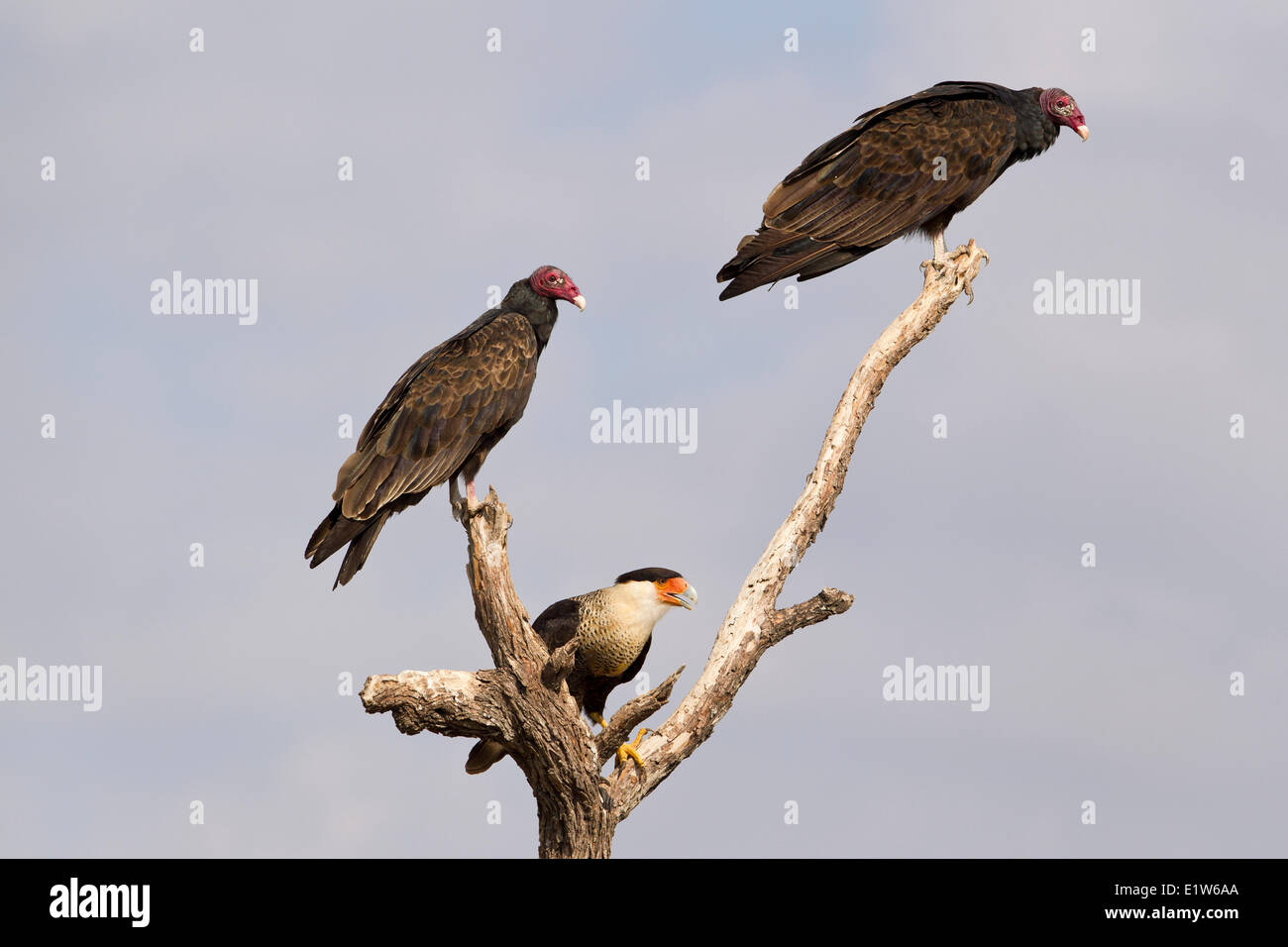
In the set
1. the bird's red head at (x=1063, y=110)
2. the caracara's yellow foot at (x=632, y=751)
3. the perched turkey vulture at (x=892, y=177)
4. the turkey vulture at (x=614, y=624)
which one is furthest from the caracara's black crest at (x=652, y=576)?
the bird's red head at (x=1063, y=110)

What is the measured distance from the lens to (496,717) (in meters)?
8.01

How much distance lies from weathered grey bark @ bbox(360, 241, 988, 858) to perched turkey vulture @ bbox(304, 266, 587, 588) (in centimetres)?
46

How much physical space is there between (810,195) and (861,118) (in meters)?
0.87

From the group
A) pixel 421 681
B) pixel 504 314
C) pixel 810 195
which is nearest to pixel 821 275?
pixel 810 195

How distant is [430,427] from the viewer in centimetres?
857

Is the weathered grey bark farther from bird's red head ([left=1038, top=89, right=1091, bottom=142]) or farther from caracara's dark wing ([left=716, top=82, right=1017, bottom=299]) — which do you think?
bird's red head ([left=1038, top=89, right=1091, bottom=142])

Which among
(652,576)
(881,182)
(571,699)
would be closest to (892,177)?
(881,182)

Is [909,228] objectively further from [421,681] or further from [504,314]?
[421,681]

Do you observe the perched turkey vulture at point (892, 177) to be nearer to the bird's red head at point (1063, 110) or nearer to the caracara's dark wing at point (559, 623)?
the bird's red head at point (1063, 110)

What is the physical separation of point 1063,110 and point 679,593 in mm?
4746

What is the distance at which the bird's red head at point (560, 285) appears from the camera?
368 inches

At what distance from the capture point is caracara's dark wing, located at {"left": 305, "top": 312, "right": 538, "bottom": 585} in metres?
8.32

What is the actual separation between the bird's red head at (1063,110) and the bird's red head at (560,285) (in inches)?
149

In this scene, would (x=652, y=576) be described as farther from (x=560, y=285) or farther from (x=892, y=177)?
(x=892, y=177)
